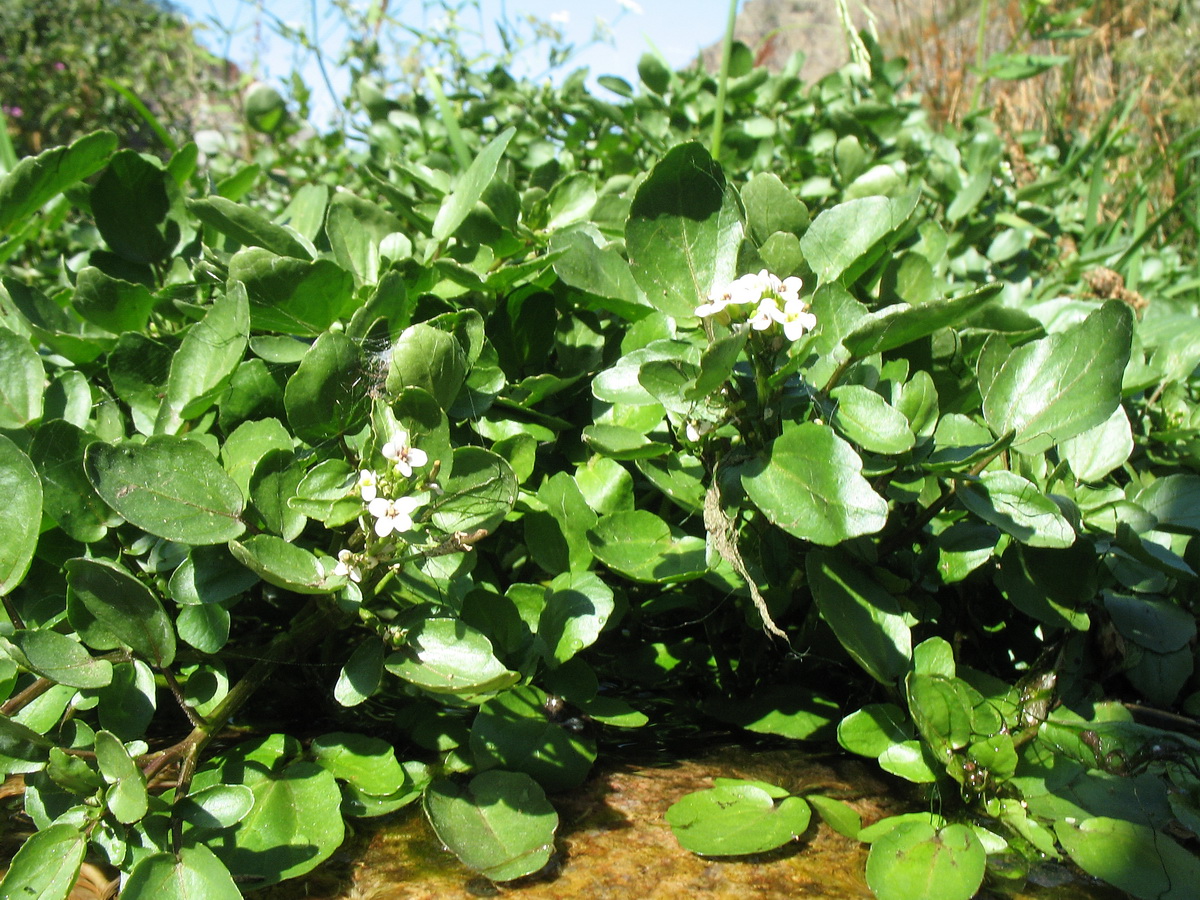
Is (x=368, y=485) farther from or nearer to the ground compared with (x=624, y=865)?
farther from the ground

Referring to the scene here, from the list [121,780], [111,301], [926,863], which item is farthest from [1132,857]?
[111,301]

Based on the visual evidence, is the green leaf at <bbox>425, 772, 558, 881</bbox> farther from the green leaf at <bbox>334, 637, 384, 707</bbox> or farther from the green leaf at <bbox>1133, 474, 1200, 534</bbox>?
the green leaf at <bbox>1133, 474, 1200, 534</bbox>

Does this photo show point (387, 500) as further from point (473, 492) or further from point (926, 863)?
point (926, 863)

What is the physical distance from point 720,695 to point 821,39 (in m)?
8.90

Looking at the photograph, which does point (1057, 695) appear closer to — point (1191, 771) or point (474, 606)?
point (1191, 771)

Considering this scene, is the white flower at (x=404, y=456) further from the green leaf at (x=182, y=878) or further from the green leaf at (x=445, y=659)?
the green leaf at (x=182, y=878)

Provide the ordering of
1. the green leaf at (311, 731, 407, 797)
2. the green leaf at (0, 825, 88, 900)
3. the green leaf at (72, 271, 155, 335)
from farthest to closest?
the green leaf at (72, 271, 155, 335) → the green leaf at (311, 731, 407, 797) → the green leaf at (0, 825, 88, 900)

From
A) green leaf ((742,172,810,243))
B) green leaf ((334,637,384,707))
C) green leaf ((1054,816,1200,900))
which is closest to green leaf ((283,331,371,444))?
green leaf ((334,637,384,707))

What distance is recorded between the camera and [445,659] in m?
0.87

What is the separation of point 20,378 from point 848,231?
Answer: 0.94 m

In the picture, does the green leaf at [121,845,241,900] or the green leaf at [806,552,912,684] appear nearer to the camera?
the green leaf at [121,845,241,900]

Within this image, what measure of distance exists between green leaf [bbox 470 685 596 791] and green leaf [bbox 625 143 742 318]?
1.47ft

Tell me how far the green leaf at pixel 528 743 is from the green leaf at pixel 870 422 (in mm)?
434

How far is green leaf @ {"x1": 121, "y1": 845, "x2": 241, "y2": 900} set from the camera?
76 centimetres
